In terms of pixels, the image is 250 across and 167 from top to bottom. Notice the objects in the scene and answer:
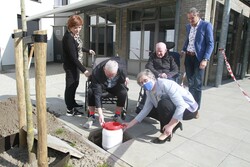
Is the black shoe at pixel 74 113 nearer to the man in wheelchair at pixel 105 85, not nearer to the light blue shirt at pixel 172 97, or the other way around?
the man in wheelchair at pixel 105 85

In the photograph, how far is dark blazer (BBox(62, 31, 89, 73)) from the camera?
3549 millimetres

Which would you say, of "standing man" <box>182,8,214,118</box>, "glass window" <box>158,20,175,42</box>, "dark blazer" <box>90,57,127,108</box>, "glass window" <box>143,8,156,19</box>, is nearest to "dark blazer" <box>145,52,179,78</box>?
"standing man" <box>182,8,214,118</box>

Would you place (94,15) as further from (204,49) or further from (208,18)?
(204,49)

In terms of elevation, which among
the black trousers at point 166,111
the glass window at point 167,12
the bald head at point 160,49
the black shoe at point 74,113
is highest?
the glass window at point 167,12

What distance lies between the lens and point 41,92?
1.97 m

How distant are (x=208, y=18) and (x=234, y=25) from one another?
238cm

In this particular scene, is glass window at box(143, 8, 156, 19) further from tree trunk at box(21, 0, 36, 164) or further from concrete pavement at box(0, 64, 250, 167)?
tree trunk at box(21, 0, 36, 164)

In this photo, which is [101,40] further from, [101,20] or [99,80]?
[99,80]

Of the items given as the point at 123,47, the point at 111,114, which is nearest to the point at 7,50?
the point at 123,47

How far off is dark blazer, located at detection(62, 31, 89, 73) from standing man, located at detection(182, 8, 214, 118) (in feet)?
6.62

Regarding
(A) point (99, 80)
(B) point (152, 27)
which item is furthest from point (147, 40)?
(A) point (99, 80)

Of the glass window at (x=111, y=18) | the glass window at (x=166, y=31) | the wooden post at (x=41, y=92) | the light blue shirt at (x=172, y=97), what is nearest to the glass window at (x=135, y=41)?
the glass window at (x=166, y=31)

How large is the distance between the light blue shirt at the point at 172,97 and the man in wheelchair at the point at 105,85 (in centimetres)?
62

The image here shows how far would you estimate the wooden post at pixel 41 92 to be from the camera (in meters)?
1.88
